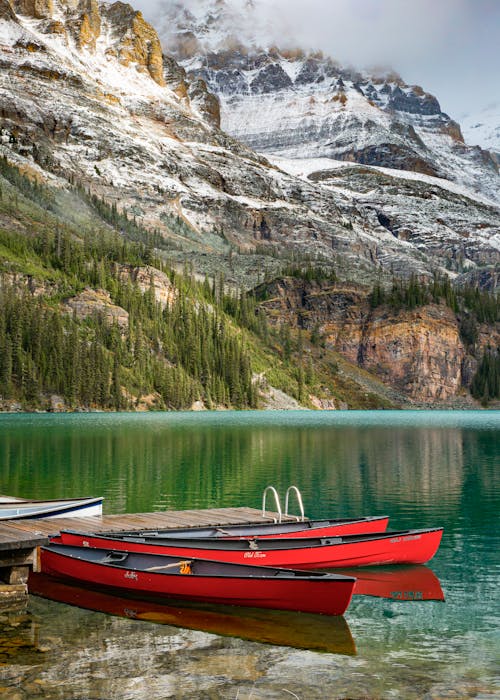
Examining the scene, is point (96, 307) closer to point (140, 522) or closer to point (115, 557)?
point (140, 522)

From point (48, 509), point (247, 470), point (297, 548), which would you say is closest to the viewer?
point (297, 548)

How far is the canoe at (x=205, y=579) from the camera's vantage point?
62.8 feet

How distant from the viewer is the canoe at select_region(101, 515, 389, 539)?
87.5 ft

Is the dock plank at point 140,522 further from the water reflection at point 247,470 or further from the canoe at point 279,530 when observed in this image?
the water reflection at point 247,470

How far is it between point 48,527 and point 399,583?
12694 millimetres

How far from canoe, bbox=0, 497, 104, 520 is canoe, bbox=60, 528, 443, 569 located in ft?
15.2

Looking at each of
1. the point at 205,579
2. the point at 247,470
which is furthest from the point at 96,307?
the point at 205,579

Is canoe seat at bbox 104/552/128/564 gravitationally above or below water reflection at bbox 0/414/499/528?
above

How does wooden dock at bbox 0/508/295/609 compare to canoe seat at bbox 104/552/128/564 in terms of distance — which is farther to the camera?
canoe seat at bbox 104/552/128/564

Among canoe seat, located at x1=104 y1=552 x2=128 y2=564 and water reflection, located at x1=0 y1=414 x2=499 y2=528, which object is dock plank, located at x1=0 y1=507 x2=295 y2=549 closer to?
canoe seat, located at x1=104 y1=552 x2=128 y2=564

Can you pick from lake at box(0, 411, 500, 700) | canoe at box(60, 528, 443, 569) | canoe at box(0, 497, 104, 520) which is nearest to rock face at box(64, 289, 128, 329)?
lake at box(0, 411, 500, 700)

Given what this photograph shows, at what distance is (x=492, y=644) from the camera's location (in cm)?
1833

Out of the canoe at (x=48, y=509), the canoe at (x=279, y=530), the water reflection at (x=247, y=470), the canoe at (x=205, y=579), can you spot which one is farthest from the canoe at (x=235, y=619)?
the water reflection at (x=247, y=470)

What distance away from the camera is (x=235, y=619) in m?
19.5
